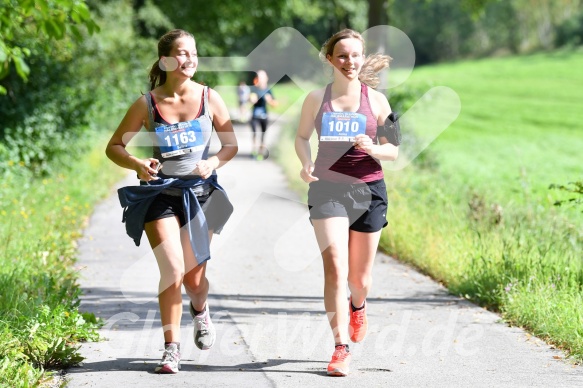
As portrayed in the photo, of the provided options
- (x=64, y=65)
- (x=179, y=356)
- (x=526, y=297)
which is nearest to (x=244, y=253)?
(x=526, y=297)

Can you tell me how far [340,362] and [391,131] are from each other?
1.37 m

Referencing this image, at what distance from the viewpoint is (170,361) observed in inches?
Result: 232

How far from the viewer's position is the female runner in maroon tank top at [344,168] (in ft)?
19.5

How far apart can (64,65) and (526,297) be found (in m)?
12.3

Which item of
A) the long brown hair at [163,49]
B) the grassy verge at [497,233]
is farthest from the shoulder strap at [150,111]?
the grassy verge at [497,233]

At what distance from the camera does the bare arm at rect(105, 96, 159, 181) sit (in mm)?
5855

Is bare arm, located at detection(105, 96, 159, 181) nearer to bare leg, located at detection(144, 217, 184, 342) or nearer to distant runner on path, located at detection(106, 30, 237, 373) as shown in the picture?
distant runner on path, located at detection(106, 30, 237, 373)

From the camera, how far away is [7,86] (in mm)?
16078

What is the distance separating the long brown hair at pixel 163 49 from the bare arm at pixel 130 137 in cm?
18

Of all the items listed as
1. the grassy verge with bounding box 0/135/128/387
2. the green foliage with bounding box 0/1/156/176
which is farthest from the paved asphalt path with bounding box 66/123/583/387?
the green foliage with bounding box 0/1/156/176

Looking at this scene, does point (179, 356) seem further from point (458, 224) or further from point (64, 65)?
point (64, 65)

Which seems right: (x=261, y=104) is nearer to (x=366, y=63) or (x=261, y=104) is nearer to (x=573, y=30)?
(x=366, y=63)

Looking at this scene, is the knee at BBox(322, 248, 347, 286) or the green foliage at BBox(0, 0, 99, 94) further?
the green foliage at BBox(0, 0, 99, 94)

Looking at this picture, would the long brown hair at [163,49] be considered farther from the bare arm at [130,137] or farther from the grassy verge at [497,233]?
the grassy verge at [497,233]
